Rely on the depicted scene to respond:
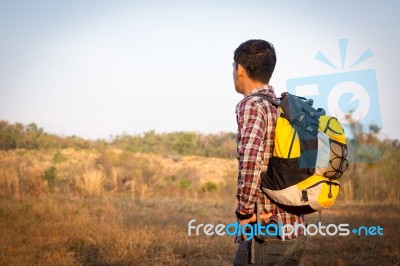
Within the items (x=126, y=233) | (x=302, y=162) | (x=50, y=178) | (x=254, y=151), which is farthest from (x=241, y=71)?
(x=50, y=178)

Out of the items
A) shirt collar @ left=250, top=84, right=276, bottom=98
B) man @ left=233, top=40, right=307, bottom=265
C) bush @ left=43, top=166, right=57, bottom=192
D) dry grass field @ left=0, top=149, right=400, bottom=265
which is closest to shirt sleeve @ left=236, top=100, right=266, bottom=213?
man @ left=233, top=40, right=307, bottom=265

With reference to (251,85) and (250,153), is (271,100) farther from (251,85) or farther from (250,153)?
(250,153)

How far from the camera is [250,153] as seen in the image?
83.6 inches

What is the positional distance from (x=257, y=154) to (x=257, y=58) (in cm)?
57

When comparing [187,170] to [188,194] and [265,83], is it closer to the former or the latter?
[188,194]

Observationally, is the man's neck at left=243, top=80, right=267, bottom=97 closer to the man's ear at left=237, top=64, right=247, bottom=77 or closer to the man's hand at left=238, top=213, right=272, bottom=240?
the man's ear at left=237, top=64, right=247, bottom=77

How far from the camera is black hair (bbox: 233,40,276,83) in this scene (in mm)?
2324

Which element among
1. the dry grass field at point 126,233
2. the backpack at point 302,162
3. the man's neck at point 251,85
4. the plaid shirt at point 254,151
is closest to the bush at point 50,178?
the dry grass field at point 126,233

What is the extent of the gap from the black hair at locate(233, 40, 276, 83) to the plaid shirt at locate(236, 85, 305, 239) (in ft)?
0.56

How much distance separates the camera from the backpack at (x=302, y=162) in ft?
6.95

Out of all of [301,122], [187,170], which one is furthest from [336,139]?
[187,170]

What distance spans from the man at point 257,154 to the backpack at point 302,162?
0.07 meters

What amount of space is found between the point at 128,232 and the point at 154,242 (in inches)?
22.6

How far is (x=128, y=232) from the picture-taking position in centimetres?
714
